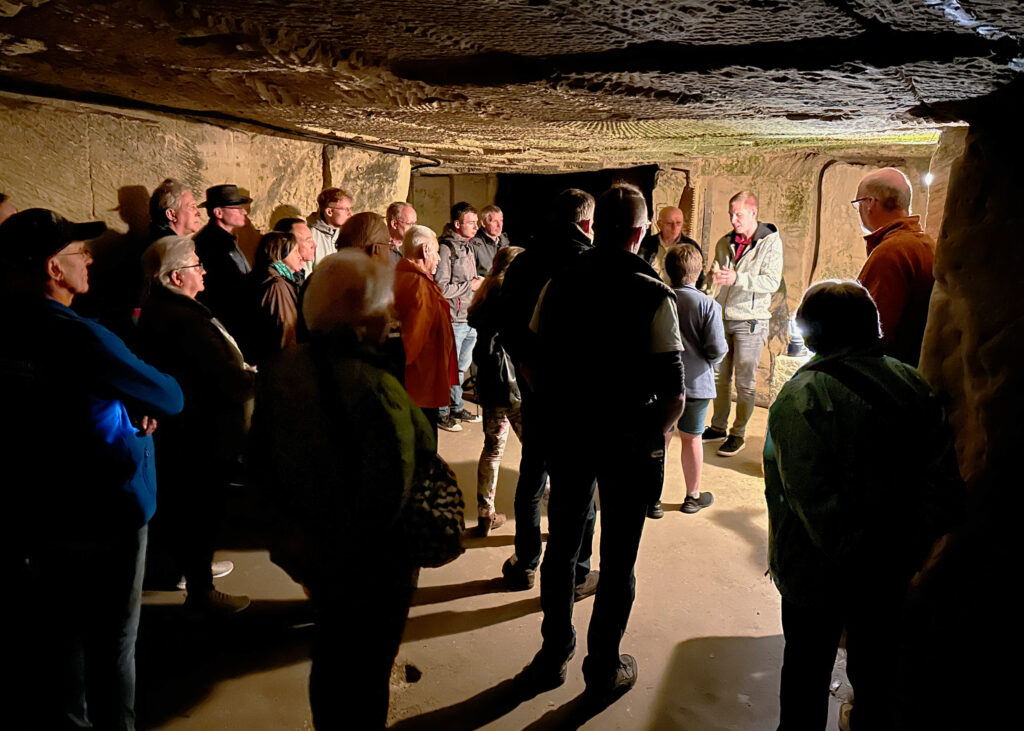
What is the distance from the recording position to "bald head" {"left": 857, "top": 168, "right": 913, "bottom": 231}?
274 cm

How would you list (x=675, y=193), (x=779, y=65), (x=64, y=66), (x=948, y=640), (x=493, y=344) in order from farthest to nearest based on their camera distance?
(x=675, y=193), (x=493, y=344), (x=64, y=66), (x=948, y=640), (x=779, y=65)

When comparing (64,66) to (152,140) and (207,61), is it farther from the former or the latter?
(152,140)

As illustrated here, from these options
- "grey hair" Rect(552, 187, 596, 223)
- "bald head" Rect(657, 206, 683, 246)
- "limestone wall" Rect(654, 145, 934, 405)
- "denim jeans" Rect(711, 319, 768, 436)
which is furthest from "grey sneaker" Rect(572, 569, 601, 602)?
"limestone wall" Rect(654, 145, 934, 405)

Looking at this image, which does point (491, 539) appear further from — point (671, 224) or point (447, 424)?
point (671, 224)

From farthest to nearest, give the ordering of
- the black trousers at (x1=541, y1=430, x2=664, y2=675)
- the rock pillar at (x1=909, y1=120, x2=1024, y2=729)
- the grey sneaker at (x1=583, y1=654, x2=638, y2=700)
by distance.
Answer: the grey sneaker at (x1=583, y1=654, x2=638, y2=700), the black trousers at (x1=541, y1=430, x2=664, y2=675), the rock pillar at (x1=909, y1=120, x2=1024, y2=729)

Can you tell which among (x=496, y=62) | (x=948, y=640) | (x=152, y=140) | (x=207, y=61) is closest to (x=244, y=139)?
(x=152, y=140)

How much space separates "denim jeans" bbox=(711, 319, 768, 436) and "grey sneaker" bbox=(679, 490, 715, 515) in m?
1.14

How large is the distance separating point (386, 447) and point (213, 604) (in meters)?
1.76

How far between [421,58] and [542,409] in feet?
4.21

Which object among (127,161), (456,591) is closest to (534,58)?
(456,591)

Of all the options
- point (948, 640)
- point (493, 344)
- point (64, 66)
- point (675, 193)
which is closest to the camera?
point (948, 640)

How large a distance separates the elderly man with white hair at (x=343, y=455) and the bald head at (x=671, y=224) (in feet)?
14.1

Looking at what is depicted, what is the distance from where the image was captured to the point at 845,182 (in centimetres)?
558

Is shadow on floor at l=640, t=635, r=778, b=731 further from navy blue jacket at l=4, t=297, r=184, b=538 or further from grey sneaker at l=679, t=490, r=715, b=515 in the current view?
navy blue jacket at l=4, t=297, r=184, b=538
